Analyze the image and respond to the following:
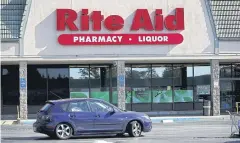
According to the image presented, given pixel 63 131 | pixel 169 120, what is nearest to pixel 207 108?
pixel 169 120

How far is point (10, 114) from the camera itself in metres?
38.3

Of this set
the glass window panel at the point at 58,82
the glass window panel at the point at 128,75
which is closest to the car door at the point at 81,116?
the glass window panel at the point at 58,82

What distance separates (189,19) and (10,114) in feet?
Answer: 44.8

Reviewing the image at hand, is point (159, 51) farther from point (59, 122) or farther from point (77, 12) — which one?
point (59, 122)

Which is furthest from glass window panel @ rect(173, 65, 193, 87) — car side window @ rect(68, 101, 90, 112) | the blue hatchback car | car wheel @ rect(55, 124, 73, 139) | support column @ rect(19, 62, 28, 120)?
car wheel @ rect(55, 124, 73, 139)

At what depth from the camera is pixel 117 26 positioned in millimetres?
34781

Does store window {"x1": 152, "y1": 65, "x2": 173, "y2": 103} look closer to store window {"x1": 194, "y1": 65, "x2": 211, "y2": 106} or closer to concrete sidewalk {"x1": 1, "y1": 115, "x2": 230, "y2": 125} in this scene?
store window {"x1": 194, "y1": 65, "x2": 211, "y2": 106}

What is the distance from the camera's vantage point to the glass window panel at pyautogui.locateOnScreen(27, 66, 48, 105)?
127 feet

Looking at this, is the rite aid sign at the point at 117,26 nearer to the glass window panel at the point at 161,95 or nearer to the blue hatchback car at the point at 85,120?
the glass window panel at the point at 161,95

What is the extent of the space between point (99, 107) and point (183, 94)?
2030 cm

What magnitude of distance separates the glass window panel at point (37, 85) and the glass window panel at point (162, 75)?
7629 mm

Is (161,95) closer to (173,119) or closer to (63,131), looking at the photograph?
(173,119)

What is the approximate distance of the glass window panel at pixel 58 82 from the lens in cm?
3878

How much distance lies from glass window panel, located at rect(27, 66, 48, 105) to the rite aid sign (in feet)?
17.1
